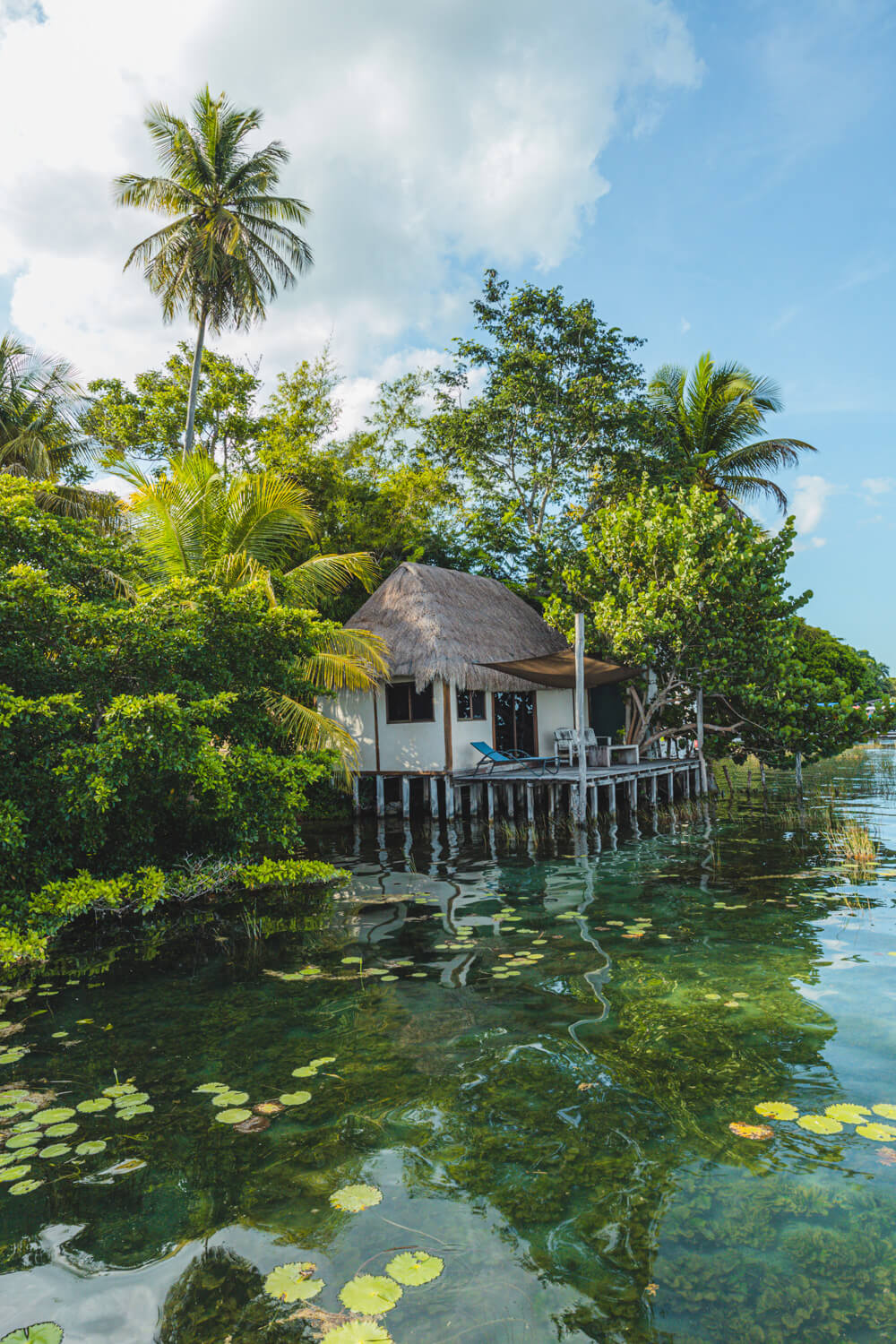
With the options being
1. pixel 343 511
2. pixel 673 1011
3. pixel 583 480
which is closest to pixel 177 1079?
pixel 673 1011

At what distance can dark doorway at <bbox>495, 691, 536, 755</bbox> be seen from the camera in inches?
632

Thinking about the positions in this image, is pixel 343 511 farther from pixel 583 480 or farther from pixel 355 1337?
pixel 355 1337

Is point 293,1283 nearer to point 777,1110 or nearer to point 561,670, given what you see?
point 777,1110

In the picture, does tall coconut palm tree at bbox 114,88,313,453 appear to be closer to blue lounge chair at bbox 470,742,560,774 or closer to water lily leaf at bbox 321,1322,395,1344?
blue lounge chair at bbox 470,742,560,774

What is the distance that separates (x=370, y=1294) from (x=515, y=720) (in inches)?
553

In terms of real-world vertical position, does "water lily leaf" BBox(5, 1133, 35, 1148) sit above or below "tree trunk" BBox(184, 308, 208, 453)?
below

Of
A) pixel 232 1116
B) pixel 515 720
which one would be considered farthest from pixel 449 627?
pixel 232 1116

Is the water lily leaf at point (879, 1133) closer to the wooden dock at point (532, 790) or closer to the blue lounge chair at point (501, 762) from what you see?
the wooden dock at point (532, 790)

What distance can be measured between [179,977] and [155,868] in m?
1.76

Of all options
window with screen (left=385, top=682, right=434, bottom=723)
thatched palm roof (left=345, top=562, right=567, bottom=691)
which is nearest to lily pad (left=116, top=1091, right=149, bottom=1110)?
thatched palm roof (left=345, top=562, right=567, bottom=691)

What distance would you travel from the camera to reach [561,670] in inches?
535

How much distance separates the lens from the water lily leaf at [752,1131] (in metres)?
3.17

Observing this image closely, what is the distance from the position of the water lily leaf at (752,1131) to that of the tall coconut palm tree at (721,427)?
17724 millimetres

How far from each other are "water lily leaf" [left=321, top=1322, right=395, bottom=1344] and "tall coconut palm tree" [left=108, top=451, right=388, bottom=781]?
793 cm
